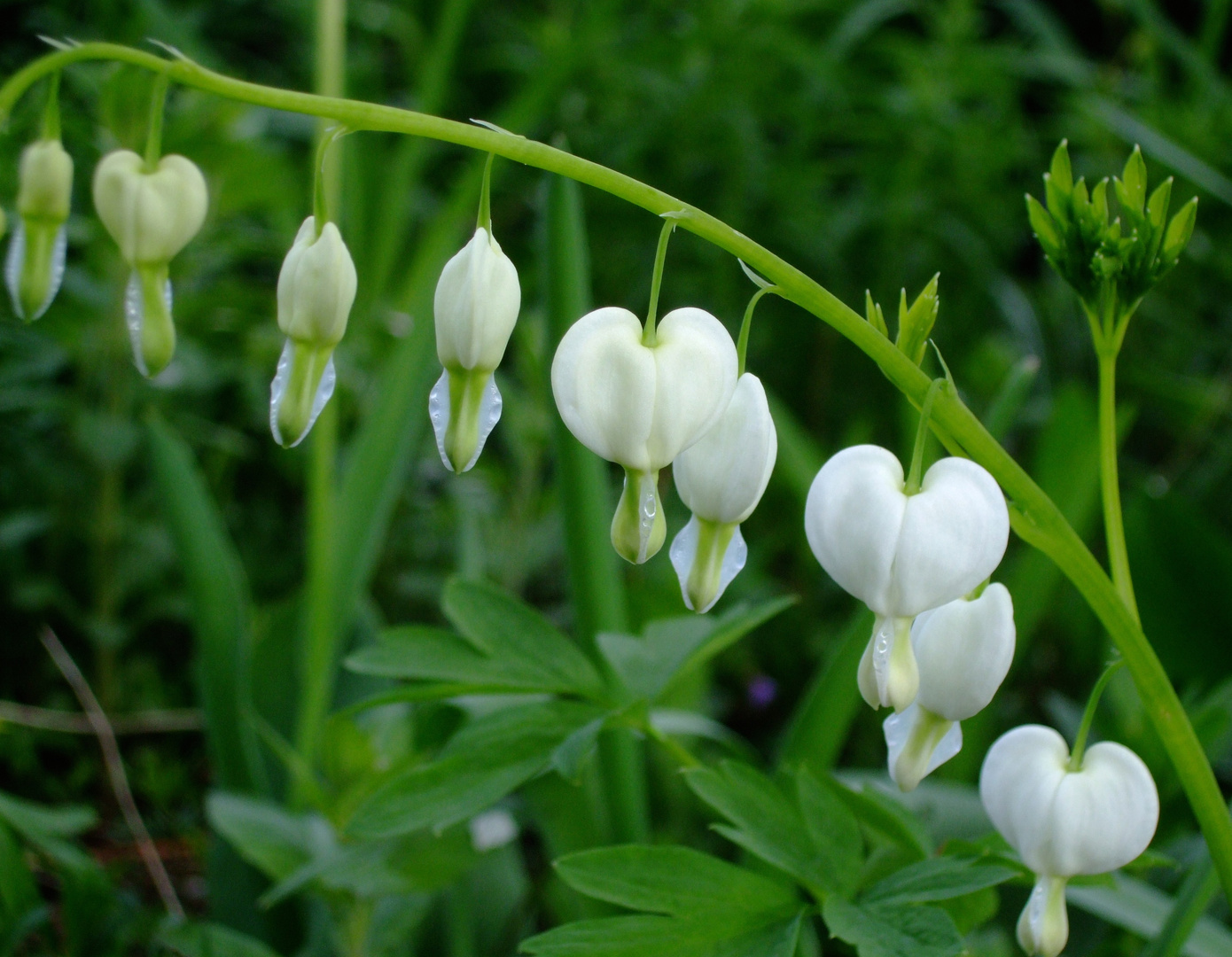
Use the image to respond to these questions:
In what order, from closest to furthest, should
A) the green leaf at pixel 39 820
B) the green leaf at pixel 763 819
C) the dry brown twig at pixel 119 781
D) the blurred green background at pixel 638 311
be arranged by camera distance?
the green leaf at pixel 763 819
the green leaf at pixel 39 820
the dry brown twig at pixel 119 781
the blurred green background at pixel 638 311

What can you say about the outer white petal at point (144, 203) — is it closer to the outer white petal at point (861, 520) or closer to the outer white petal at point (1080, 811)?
the outer white petal at point (861, 520)

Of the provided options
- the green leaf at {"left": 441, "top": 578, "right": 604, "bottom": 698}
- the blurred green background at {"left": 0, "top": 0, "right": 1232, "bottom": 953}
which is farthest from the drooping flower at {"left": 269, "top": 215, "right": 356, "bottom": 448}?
the blurred green background at {"left": 0, "top": 0, "right": 1232, "bottom": 953}

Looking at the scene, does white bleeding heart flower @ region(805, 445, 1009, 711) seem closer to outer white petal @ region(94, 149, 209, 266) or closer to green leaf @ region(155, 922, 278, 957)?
outer white petal @ region(94, 149, 209, 266)

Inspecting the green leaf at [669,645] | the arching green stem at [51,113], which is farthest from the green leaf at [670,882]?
the arching green stem at [51,113]

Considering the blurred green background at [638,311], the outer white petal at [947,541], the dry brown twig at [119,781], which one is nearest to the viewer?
the outer white petal at [947,541]

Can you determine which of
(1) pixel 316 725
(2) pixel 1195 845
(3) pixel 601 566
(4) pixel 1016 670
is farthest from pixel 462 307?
(4) pixel 1016 670

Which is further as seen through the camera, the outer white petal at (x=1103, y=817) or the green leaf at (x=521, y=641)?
the green leaf at (x=521, y=641)
